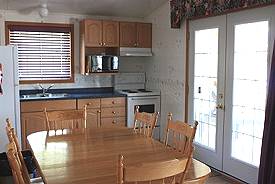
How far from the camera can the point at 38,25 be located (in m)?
4.90

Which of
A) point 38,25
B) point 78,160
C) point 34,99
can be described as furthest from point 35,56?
point 78,160

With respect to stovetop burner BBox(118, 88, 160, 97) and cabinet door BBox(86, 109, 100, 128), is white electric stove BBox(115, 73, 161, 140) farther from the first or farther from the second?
cabinet door BBox(86, 109, 100, 128)

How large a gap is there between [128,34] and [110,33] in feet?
1.03

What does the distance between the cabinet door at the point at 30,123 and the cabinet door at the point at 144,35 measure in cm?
199

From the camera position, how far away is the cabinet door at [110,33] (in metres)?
5.01

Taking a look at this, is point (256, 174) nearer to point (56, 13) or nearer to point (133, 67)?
point (133, 67)

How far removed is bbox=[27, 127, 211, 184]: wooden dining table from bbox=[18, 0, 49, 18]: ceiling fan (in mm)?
2450

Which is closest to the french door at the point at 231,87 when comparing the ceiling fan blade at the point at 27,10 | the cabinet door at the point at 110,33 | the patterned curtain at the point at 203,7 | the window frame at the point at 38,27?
the patterned curtain at the point at 203,7

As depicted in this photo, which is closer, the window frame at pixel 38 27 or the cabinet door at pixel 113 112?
the window frame at pixel 38 27

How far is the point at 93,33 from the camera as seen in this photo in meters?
4.94

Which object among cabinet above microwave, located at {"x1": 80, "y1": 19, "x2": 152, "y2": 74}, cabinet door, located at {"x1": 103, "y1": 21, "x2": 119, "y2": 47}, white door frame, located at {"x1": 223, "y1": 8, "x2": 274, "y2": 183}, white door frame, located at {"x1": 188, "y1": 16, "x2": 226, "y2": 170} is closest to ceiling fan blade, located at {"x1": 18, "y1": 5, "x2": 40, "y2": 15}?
cabinet above microwave, located at {"x1": 80, "y1": 19, "x2": 152, "y2": 74}

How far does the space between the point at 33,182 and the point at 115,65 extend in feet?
9.70

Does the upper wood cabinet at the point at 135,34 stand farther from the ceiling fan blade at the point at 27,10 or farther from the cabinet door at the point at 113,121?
the ceiling fan blade at the point at 27,10

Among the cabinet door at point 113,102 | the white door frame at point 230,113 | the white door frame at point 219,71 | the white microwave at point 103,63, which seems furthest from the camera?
the white microwave at point 103,63
